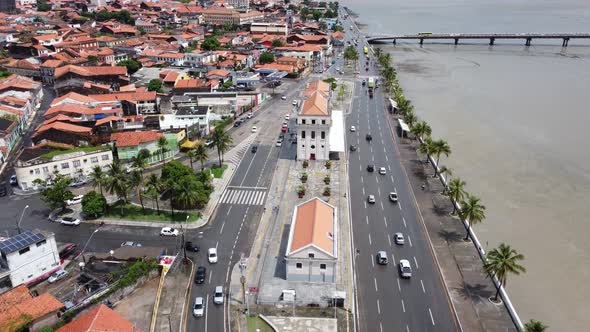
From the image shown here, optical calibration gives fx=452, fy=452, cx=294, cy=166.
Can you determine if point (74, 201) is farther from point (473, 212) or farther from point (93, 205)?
point (473, 212)

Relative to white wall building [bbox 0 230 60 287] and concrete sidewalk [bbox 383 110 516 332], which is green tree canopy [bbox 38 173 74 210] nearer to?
white wall building [bbox 0 230 60 287]

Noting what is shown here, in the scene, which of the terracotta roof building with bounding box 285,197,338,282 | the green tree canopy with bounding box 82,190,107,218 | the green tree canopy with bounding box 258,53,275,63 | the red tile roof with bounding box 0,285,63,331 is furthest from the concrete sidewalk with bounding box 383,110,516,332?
the green tree canopy with bounding box 258,53,275,63

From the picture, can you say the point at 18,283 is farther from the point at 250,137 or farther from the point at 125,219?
the point at 250,137

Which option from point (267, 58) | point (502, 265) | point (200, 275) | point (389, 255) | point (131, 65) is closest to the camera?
point (502, 265)

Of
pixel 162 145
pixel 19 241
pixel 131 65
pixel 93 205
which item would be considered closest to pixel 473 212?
pixel 93 205

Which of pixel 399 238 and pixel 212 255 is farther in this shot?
pixel 399 238

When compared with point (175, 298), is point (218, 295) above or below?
above

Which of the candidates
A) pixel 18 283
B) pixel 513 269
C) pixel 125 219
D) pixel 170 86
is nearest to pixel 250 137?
pixel 125 219
